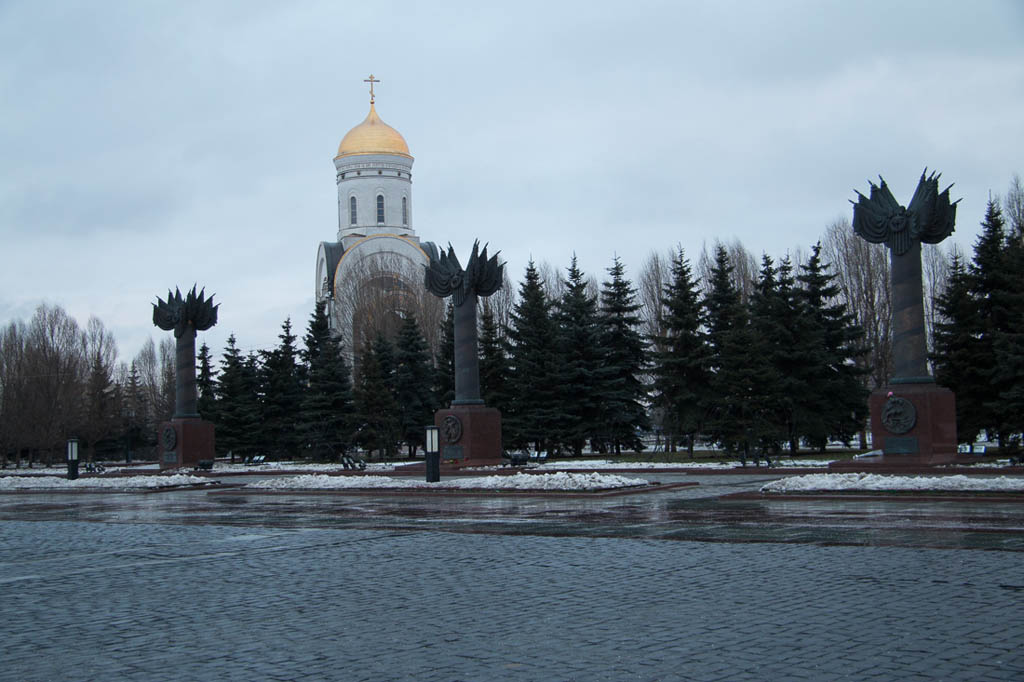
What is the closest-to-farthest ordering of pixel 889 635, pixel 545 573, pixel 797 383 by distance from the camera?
pixel 889 635, pixel 545 573, pixel 797 383

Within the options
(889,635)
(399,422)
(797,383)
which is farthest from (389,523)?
(399,422)

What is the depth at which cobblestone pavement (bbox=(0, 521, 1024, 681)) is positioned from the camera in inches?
221

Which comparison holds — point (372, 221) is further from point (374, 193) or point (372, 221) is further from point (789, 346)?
point (789, 346)

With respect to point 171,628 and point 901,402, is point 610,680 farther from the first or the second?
point 901,402

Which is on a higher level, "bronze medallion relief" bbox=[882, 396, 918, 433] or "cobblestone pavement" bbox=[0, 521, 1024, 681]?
"bronze medallion relief" bbox=[882, 396, 918, 433]

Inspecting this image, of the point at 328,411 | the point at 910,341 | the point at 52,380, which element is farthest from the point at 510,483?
the point at 52,380

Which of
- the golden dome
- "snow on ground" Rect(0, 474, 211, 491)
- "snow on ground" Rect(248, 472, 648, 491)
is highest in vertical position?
the golden dome

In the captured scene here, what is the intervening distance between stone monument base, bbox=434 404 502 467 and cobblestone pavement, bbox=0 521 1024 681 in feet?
58.4

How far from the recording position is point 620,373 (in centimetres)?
4141

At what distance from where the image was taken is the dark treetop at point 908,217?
23078 millimetres

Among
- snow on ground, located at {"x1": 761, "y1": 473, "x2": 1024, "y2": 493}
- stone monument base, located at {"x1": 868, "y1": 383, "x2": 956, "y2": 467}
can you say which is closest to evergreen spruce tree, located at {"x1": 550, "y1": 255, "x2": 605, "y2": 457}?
stone monument base, located at {"x1": 868, "y1": 383, "x2": 956, "y2": 467}

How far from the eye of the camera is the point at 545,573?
8.94 m

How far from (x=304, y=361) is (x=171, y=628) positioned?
4436 centimetres

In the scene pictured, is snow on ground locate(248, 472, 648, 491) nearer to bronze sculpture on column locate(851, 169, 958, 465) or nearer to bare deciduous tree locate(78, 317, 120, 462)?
bronze sculpture on column locate(851, 169, 958, 465)
